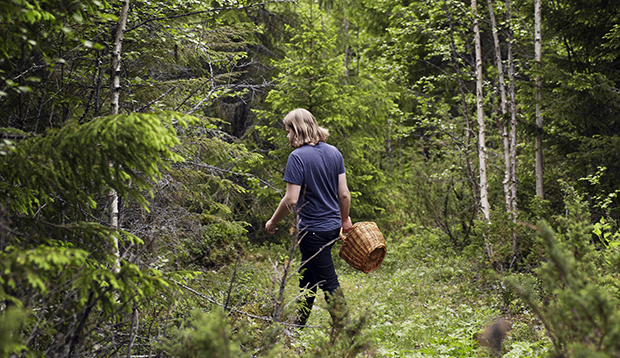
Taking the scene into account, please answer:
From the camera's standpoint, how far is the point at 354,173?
9477 mm

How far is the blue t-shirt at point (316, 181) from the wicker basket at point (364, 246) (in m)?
0.21

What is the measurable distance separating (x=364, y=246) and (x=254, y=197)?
545cm

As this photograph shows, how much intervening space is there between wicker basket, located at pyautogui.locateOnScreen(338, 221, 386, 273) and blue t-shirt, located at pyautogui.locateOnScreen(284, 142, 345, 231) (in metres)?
0.21

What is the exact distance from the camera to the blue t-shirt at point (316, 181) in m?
3.96

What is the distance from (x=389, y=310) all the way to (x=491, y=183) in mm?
4632

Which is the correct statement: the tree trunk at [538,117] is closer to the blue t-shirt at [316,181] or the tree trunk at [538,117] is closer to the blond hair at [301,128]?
the blue t-shirt at [316,181]

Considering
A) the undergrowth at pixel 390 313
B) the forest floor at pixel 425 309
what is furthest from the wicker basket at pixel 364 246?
the undergrowth at pixel 390 313

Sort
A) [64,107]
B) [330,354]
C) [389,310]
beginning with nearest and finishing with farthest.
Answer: [330,354] < [64,107] < [389,310]

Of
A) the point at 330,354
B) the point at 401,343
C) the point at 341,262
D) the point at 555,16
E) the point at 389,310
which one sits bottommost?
the point at 341,262

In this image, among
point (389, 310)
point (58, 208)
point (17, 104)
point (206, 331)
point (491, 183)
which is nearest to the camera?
point (206, 331)

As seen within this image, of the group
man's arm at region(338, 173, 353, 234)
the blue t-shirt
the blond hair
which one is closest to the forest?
the blond hair

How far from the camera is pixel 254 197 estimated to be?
30.0 feet

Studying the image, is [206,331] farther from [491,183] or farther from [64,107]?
[491,183]

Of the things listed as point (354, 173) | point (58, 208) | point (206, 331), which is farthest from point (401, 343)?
point (354, 173)
